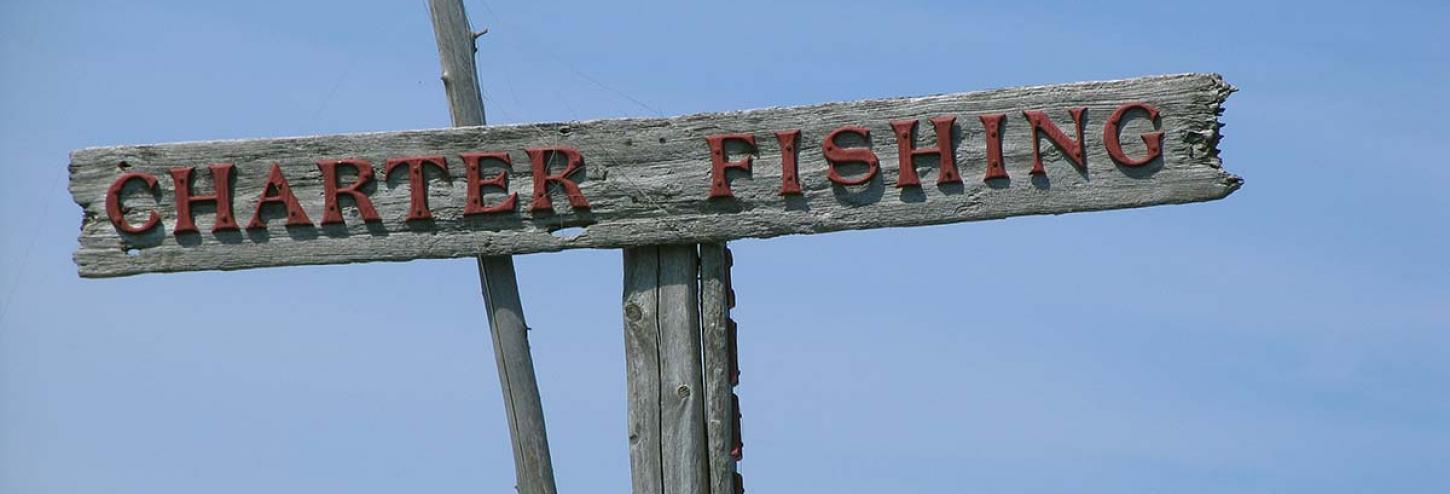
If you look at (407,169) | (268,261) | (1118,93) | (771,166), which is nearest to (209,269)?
(268,261)

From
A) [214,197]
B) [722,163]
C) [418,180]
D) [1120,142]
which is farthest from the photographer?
[214,197]

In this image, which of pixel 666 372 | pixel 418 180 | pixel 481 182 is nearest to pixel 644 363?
pixel 666 372

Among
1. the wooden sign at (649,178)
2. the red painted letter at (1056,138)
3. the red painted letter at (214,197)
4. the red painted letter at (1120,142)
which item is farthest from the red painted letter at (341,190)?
the red painted letter at (1120,142)

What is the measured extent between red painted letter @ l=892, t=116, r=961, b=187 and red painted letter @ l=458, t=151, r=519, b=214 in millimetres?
1182

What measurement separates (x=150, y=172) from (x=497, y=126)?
1.14m

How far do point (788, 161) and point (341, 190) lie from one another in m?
1.40

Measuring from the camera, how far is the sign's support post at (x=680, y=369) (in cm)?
627

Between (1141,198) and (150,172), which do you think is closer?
(1141,198)

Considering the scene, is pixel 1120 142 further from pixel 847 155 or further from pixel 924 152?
pixel 847 155

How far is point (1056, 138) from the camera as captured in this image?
6051mm

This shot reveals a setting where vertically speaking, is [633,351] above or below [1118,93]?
below

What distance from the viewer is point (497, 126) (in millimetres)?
6250

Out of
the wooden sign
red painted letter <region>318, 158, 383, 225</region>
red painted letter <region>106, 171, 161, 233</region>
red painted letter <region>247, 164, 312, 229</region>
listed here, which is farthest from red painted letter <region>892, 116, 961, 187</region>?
red painted letter <region>106, 171, 161, 233</region>

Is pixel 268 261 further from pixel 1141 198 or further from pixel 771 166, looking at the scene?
pixel 1141 198
